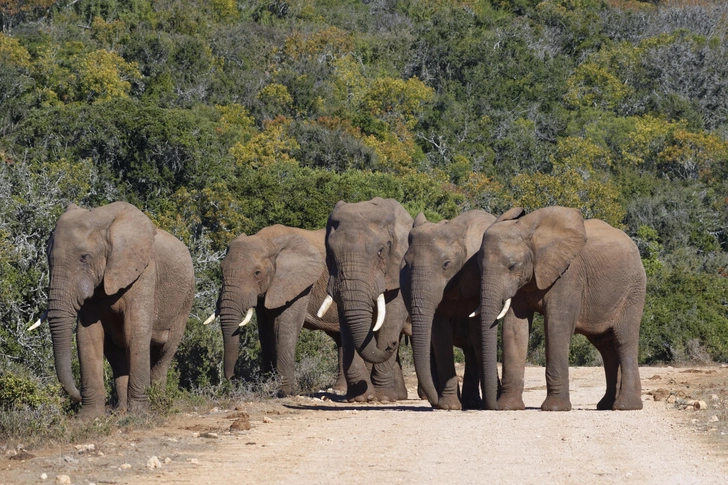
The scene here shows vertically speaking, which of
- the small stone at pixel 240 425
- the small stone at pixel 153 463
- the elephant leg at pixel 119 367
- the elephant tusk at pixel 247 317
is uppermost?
the elephant tusk at pixel 247 317

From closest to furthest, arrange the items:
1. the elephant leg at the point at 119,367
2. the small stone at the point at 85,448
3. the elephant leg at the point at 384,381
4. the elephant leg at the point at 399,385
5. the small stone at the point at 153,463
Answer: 1. the small stone at the point at 153,463
2. the small stone at the point at 85,448
3. the elephant leg at the point at 119,367
4. the elephant leg at the point at 384,381
5. the elephant leg at the point at 399,385

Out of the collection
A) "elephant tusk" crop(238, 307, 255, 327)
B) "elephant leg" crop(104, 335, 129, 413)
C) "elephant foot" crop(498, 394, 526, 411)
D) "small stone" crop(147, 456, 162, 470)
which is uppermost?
"elephant tusk" crop(238, 307, 255, 327)

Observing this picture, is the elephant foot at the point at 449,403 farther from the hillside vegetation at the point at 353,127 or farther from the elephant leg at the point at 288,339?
the hillside vegetation at the point at 353,127

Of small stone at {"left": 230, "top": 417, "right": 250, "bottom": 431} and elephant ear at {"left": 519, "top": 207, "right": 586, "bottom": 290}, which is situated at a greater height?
elephant ear at {"left": 519, "top": 207, "right": 586, "bottom": 290}

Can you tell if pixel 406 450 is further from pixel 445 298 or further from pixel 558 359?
pixel 445 298

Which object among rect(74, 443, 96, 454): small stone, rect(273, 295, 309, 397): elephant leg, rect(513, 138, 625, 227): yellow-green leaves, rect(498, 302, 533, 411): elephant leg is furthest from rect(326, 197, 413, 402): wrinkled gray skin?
rect(513, 138, 625, 227): yellow-green leaves

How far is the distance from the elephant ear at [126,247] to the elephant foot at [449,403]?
10.7 ft

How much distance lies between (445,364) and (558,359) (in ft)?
3.74

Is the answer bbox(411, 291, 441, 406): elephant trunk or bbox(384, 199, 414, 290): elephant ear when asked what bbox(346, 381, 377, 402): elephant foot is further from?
bbox(411, 291, 441, 406): elephant trunk

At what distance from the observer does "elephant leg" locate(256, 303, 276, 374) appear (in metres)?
16.0

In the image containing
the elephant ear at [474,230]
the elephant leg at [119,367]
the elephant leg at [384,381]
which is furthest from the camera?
the elephant leg at [384,381]

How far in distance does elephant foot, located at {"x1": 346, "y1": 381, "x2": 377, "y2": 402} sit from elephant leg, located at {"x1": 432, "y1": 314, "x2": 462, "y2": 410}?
1069 millimetres

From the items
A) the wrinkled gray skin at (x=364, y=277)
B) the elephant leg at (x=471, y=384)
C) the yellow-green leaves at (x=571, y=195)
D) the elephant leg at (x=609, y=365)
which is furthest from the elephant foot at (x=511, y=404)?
the yellow-green leaves at (x=571, y=195)

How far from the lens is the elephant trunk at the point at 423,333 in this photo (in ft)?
42.6
